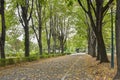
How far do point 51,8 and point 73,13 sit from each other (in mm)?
5457

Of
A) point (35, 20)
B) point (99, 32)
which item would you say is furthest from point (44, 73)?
point (35, 20)

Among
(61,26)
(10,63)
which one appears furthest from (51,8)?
(10,63)

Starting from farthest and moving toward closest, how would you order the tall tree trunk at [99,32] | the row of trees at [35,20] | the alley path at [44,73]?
the row of trees at [35,20] → the tall tree trunk at [99,32] → the alley path at [44,73]

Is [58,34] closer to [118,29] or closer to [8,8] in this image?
[8,8]

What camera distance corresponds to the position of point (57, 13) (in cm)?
7162

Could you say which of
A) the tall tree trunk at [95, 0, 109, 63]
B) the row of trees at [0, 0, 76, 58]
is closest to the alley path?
the tall tree trunk at [95, 0, 109, 63]

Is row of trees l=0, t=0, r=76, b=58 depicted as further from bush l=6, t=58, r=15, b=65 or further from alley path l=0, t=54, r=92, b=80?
alley path l=0, t=54, r=92, b=80

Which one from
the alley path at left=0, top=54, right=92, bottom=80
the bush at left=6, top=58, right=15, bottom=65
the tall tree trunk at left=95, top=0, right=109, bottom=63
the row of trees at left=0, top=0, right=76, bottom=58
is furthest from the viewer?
the row of trees at left=0, top=0, right=76, bottom=58

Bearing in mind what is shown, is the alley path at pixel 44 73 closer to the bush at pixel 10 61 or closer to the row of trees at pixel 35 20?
the bush at pixel 10 61

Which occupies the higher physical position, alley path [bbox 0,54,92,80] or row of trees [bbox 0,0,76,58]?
row of trees [bbox 0,0,76,58]

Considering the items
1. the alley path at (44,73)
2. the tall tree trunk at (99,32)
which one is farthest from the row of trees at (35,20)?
the alley path at (44,73)

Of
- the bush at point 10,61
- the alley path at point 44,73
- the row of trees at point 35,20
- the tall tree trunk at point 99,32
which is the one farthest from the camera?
the row of trees at point 35,20

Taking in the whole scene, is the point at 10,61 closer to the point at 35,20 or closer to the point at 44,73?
the point at 44,73

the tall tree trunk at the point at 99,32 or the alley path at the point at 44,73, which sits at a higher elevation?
the tall tree trunk at the point at 99,32
